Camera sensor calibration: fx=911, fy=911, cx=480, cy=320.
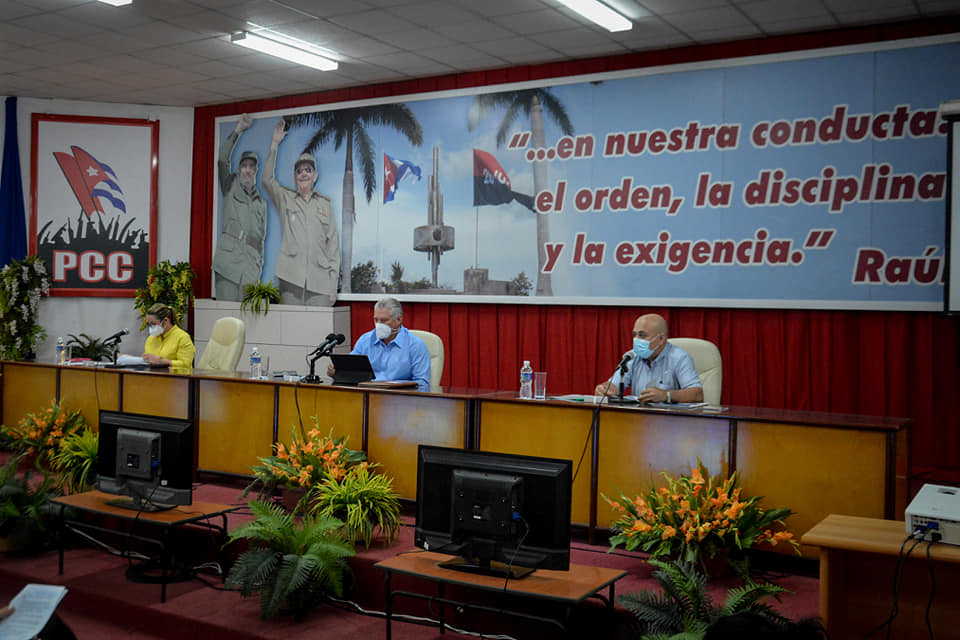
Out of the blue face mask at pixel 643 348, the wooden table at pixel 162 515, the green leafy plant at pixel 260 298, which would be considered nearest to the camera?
the wooden table at pixel 162 515

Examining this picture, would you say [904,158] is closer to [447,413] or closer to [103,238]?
[447,413]

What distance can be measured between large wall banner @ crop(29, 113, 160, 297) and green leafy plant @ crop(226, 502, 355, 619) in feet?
22.1

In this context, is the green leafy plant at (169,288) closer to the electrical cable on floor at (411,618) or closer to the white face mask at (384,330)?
the white face mask at (384,330)

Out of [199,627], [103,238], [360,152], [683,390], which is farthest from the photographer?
[103,238]

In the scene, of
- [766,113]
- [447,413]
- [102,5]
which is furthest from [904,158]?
[102,5]

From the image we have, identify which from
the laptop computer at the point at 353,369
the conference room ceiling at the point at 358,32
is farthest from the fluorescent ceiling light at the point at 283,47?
the laptop computer at the point at 353,369

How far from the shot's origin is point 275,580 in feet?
13.8

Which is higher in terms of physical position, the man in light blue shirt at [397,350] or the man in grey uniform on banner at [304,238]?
the man in grey uniform on banner at [304,238]

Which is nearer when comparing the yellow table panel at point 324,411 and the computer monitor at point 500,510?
the computer monitor at point 500,510

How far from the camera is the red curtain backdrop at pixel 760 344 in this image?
6.52 meters

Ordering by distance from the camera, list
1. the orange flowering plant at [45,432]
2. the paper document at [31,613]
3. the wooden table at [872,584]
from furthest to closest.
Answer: the orange flowering plant at [45,432] < the wooden table at [872,584] < the paper document at [31,613]

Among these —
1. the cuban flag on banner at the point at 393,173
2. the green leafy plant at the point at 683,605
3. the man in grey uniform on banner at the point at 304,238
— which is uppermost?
the cuban flag on banner at the point at 393,173

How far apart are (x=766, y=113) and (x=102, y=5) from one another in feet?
16.7

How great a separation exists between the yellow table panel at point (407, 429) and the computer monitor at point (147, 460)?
1.12m
